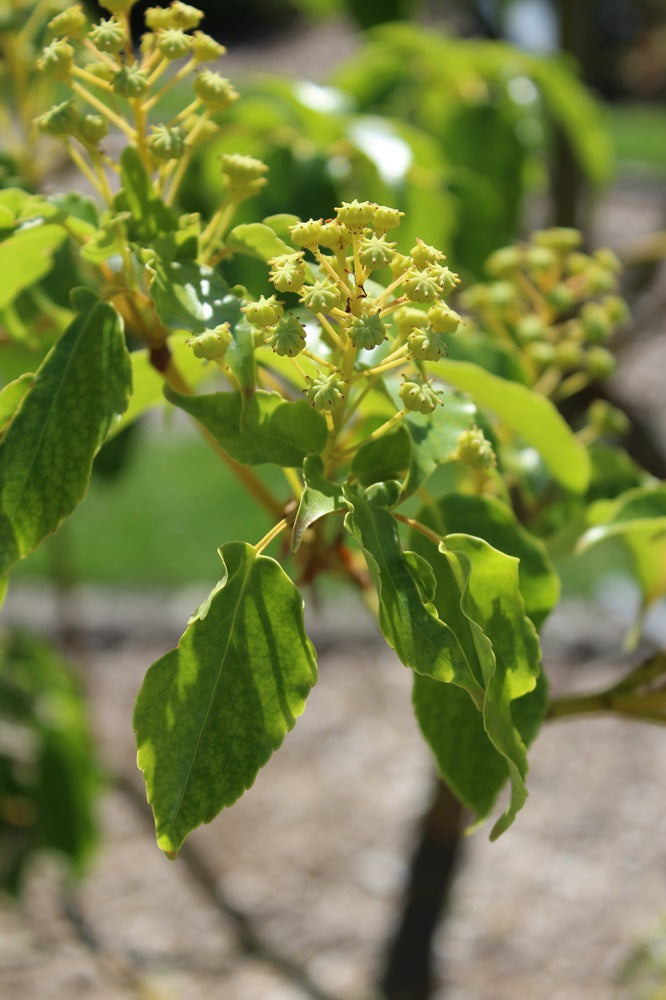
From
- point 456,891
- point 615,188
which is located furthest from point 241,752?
point 615,188

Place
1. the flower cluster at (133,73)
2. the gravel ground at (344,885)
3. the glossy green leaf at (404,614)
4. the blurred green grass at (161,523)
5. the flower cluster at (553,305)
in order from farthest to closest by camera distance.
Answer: the blurred green grass at (161,523)
the gravel ground at (344,885)
the flower cluster at (553,305)
the flower cluster at (133,73)
the glossy green leaf at (404,614)

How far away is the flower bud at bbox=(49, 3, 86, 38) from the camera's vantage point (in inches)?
24.4

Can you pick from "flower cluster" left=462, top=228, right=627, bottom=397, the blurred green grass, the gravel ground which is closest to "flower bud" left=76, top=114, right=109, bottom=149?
"flower cluster" left=462, top=228, right=627, bottom=397

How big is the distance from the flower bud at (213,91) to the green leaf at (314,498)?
0.22m

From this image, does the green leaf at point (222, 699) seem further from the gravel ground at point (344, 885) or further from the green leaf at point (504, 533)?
the gravel ground at point (344, 885)

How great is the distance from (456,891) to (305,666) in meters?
2.14

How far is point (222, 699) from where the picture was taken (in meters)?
0.54

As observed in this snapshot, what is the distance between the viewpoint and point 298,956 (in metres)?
2.33

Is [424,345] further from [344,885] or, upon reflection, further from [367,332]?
[344,885]

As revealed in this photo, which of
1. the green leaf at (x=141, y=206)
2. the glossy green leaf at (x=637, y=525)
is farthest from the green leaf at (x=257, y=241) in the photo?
the glossy green leaf at (x=637, y=525)

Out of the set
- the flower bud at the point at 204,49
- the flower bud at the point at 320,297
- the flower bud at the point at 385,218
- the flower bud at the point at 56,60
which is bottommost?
the flower bud at the point at 320,297

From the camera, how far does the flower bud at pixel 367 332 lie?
1.71 feet

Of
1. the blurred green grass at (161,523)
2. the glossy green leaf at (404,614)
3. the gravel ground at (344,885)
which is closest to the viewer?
the glossy green leaf at (404,614)

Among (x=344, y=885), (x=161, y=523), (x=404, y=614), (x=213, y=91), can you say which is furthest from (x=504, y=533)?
(x=161, y=523)
